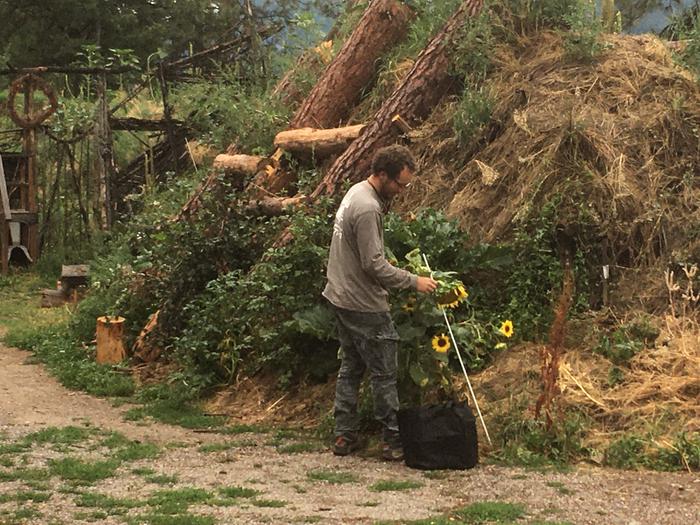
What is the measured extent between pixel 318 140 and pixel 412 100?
3.68 ft

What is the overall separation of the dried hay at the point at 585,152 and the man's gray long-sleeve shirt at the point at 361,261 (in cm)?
252

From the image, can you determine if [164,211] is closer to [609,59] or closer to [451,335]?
[609,59]

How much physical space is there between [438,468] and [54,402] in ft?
12.2

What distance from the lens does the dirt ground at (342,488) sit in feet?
18.7

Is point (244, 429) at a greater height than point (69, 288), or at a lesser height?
lesser

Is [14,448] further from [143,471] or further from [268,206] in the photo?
[268,206]

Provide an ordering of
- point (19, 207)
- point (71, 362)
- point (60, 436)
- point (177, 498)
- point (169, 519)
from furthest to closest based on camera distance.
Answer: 1. point (19, 207)
2. point (71, 362)
3. point (60, 436)
4. point (177, 498)
5. point (169, 519)

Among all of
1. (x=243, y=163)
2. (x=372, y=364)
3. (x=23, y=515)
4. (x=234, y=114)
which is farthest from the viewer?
(x=234, y=114)

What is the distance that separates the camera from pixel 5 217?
16.1m

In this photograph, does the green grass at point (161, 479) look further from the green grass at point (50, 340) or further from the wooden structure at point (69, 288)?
the wooden structure at point (69, 288)

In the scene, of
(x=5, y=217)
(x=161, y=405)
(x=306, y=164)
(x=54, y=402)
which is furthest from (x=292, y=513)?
(x=5, y=217)

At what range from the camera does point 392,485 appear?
20.7ft

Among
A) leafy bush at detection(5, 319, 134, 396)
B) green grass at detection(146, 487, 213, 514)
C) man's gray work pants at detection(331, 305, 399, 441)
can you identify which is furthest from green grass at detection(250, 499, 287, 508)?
leafy bush at detection(5, 319, 134, 396)

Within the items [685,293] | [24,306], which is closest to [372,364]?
[685,293]
